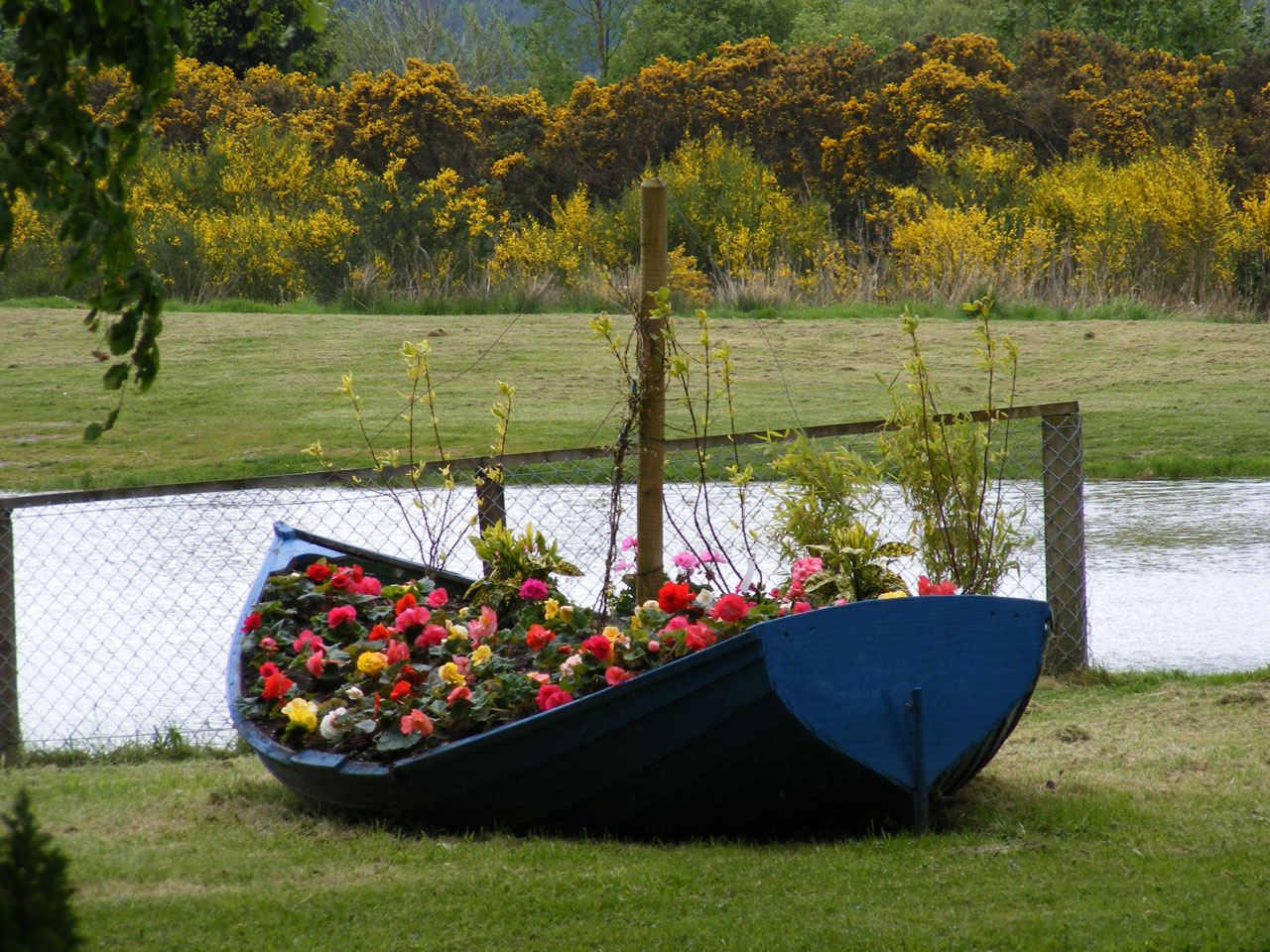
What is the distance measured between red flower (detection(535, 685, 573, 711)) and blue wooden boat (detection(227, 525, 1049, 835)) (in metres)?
0.17

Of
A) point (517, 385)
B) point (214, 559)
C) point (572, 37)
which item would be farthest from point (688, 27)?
point (214, 559)

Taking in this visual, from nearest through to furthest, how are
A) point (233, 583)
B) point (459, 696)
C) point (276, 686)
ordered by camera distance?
point (459, 696) → point (276, 686) → point (233, 583)

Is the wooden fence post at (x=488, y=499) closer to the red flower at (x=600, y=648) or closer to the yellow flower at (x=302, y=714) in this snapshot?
the yellow flower at (x=302, y=714)

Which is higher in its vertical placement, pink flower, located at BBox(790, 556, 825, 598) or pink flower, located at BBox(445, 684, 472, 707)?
pink flower, located at BBox(790, 556, 825, 598)

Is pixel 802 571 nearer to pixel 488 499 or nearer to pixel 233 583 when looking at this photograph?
pixel 488 499

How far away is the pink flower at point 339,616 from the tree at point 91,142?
2.06m

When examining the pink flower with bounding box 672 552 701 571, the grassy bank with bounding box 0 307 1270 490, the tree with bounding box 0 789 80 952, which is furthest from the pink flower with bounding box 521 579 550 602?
the grassy bank with bounding box 0 307 1270 490

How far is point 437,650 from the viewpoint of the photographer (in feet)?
13.0

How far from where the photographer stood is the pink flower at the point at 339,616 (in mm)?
4148

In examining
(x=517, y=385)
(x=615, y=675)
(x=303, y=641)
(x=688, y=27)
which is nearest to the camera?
(x=615, y=675)

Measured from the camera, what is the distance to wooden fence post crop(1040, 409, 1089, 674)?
5.18m

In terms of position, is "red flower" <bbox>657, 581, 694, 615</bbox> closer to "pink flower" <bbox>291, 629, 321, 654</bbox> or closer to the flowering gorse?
the flowering gorse

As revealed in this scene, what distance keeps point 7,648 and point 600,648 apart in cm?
263

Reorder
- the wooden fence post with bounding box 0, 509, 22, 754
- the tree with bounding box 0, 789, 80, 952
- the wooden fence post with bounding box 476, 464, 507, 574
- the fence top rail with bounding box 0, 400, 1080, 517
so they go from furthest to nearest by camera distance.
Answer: the wooden fence post with bounding box 476, 464, 507, 574 → the fence top rail with bounding box 0, 400, 1080, 517 → the wooden fence post with bounding box 0, 509, 22, 754 → the tree with bounding box 0, 789, 80, 952
